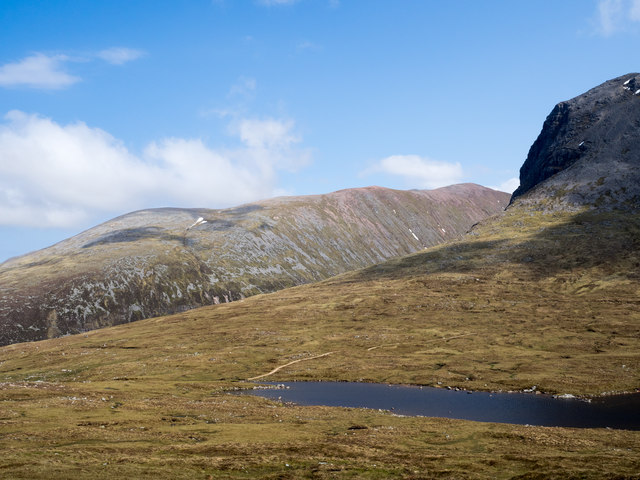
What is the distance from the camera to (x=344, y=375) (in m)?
104

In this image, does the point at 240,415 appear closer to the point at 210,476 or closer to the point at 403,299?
the point at 210,476

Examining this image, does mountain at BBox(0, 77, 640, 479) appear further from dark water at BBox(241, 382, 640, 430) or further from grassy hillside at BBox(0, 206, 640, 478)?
dark water at BBox(241, 382, 640, 430)

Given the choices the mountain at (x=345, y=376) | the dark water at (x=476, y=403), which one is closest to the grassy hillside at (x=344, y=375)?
the mountain at (x=345, y=376)

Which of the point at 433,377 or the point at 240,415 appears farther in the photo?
the point at 433,377

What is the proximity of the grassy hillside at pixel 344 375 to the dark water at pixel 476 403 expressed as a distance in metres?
5.88

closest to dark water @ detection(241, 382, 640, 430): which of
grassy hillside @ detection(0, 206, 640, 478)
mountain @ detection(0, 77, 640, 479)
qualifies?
mountain @ detection(0, 77, 640, 479)

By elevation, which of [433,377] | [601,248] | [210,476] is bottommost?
[433,377]

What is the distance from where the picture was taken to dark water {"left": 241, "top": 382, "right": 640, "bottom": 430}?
66.9 m

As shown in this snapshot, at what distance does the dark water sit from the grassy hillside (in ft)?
19.3

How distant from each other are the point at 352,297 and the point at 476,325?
187ft

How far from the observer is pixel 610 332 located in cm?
12238

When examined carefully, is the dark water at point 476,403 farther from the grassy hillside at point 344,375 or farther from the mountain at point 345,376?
the grassy hillside at point 344,375

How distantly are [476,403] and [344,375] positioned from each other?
3201 cm

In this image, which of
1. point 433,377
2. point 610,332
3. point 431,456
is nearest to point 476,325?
point 610,332
